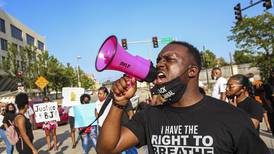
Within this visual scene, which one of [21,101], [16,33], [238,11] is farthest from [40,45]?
[21,101]

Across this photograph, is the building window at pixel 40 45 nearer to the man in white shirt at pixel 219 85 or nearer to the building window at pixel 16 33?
the building window at pixel 16 33

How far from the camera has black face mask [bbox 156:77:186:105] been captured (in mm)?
2220

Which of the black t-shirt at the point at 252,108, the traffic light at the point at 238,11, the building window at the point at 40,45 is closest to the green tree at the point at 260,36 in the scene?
the traffic light at the point at 238,11

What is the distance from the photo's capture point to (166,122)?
2.25 m

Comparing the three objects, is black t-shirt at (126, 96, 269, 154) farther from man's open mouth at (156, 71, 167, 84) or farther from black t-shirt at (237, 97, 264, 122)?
black t-shirt at (237, 97, 264, 122)

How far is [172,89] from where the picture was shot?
222cm

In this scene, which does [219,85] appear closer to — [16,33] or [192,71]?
[192,71]

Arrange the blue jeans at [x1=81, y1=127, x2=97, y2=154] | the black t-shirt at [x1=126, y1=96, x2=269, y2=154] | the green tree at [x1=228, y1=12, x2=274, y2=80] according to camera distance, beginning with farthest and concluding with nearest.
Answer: the green tree at [x1=228, y1=12, x2=274, y2=80] → the blue jeans at [x1=81, y1=127, x2=97, y2=154] → the black t-shirt at [x1=126, y1=96, x2=269, y2=154]

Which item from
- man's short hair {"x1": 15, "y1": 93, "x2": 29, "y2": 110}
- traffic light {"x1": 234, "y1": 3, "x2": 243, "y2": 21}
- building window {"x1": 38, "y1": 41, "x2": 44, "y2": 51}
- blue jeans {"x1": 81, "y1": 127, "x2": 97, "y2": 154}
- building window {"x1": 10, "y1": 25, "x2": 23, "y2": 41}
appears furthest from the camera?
building window {"x1": 38, "y1": 41, "x2": 44, "y2": 51}

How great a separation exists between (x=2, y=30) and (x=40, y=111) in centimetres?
4366

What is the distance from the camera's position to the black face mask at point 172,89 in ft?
7.28

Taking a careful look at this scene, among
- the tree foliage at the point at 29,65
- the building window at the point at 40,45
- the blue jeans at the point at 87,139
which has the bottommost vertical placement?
the blue jeans at the point at 87,139

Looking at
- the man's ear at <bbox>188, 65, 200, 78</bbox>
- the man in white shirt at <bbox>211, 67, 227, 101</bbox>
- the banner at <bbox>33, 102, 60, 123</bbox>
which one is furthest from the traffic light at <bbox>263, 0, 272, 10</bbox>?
the man's ear at <bbox>188, 65, 200, 78</bbox>

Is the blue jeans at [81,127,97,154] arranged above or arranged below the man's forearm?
below
